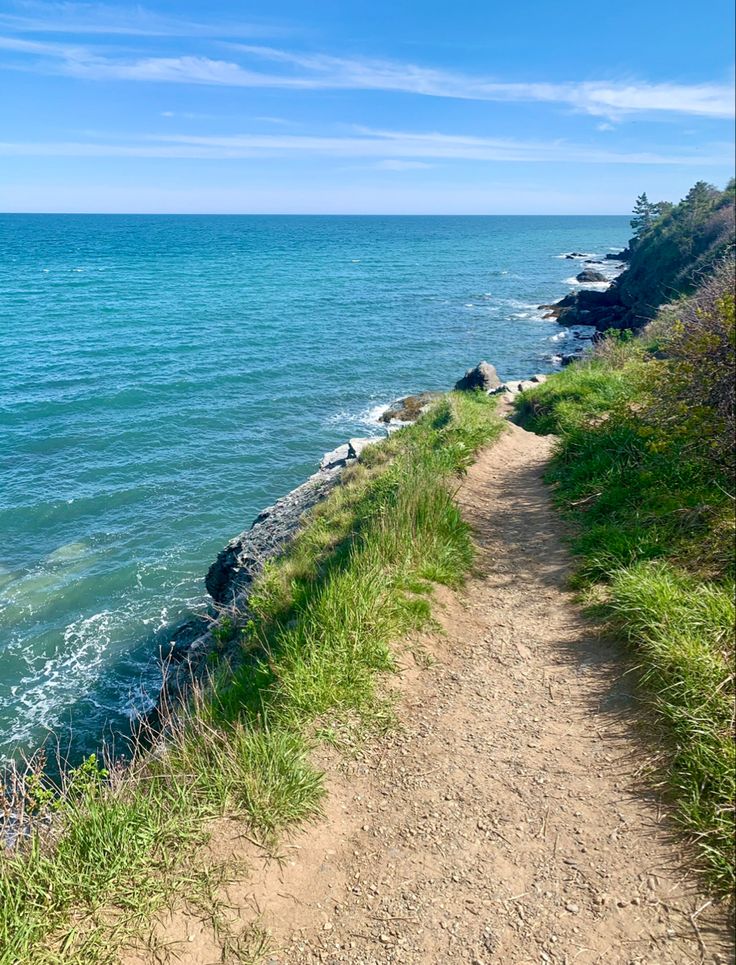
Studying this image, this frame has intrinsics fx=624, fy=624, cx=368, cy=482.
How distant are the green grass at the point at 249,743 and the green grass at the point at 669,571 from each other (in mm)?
2075

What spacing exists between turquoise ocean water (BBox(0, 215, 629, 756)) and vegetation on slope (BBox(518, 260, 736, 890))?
32.4 feet

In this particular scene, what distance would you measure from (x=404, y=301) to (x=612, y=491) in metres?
53.2

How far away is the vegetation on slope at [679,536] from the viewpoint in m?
4.64

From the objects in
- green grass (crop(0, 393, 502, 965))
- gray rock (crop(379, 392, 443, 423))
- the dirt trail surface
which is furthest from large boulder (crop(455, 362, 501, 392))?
the dirt trail surface

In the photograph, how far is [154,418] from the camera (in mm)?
28875

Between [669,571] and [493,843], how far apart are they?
3907 millimetres

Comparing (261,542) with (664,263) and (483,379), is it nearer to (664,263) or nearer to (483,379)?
(483,379)

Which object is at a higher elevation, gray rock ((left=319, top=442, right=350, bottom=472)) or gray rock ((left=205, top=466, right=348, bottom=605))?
gray rock ((left=319, top=442, right=350, bottom=472))

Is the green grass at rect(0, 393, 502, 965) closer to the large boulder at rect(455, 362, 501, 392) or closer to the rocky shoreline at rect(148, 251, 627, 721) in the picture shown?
the rocky shoreline at rect(148, 251, 627, 721)

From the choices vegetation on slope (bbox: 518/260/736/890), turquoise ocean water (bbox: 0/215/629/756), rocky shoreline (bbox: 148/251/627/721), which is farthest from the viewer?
turquoise ocean water (bbox: 0/215/629/756)

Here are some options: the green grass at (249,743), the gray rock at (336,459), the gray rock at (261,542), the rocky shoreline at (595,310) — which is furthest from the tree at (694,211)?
the green grass at (249,743)

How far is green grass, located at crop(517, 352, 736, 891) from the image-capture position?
14.8 feet

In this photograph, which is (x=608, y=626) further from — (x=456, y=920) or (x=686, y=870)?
(x=456, y=920)

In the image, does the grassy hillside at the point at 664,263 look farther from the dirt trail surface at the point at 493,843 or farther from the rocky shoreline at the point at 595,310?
the dirt trail surface at the point at 493,843
